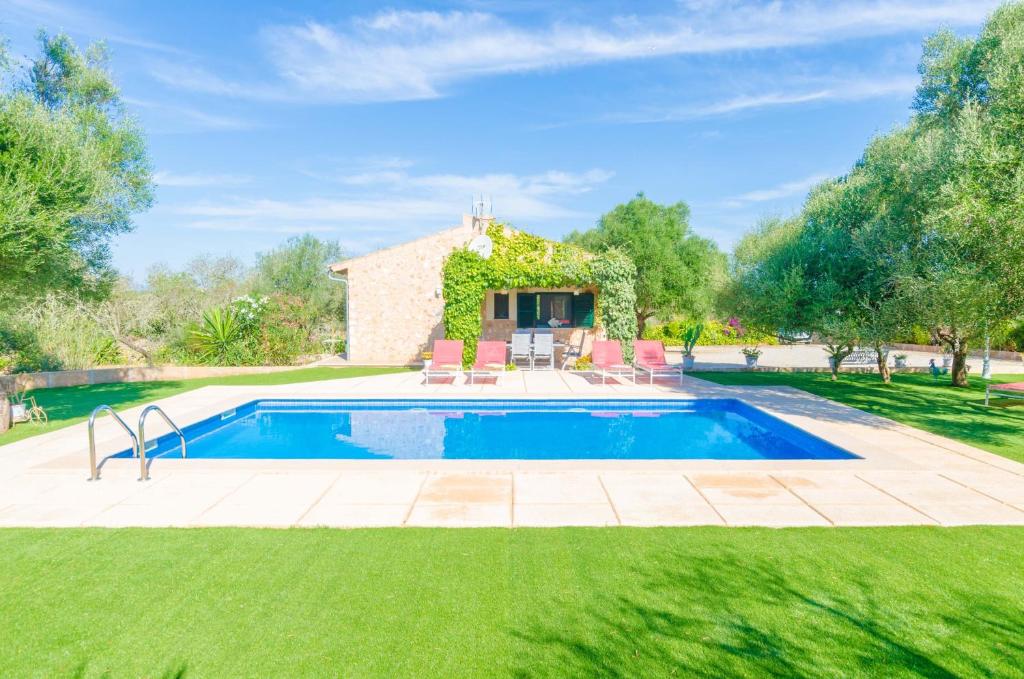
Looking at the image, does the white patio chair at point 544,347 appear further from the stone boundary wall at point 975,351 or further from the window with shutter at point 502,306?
the stone boundary wall at point 975,351

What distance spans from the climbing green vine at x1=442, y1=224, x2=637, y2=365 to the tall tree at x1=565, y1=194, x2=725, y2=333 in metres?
6.64

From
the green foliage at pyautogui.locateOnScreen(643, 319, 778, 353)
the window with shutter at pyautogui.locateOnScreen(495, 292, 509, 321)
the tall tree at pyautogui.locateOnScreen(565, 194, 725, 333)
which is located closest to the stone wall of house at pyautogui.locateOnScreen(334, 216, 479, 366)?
the window with shutter at pyautogui.locateOnScreen(495, 292, 509, 321)

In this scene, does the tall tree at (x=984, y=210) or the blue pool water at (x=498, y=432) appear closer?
the tall tree at (x=984, y=210)

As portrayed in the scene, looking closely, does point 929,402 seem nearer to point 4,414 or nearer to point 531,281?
point 531,281

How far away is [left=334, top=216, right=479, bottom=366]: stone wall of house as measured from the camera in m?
18.1

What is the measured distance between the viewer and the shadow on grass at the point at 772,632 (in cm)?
281

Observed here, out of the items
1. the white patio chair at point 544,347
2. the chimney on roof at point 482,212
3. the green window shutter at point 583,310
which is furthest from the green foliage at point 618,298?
the chimney on roof at point 482,212

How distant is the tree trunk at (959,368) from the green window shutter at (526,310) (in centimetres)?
1094

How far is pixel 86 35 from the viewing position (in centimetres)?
1146

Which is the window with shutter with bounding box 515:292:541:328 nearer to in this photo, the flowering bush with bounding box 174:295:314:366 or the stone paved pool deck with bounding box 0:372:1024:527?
the flowering bush with bounding box 174:295:314:366

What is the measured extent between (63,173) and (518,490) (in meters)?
7.99

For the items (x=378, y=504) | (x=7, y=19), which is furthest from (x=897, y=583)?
(x=7, y=19)

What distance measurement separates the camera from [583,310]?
58.6ft

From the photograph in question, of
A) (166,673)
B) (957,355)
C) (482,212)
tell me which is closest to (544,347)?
(482,212)
